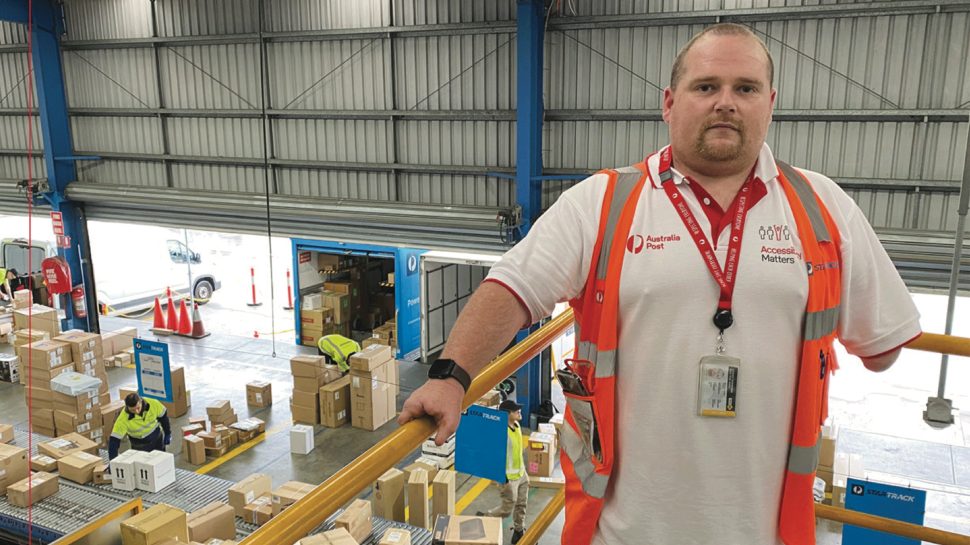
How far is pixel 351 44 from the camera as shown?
11422mm

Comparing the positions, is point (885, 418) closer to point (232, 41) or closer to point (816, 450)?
point (816, 450)

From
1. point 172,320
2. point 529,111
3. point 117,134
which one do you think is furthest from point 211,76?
point 529,111

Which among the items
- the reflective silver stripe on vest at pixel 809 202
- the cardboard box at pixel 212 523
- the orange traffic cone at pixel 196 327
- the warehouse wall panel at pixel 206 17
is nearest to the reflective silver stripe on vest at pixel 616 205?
the reflective silver stripe on vest at pixel 809 202

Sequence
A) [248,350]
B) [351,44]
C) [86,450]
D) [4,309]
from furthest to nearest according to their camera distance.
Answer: [4,309], [248,350], [351,44], [86,450]

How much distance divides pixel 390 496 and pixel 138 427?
390 cm

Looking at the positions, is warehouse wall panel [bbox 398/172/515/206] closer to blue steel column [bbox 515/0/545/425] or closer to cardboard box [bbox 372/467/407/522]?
blue steel column [bbox 515/0/545/425]

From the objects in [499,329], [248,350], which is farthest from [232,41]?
[499,329]

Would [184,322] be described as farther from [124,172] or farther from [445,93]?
[445,93]

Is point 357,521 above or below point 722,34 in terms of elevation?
below

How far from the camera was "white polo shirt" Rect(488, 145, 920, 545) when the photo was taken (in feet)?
5.08

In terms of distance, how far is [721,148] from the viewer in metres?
1.63

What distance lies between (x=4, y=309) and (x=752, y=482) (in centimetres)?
1996

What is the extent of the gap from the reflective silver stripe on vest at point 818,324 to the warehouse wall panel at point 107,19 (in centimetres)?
1445

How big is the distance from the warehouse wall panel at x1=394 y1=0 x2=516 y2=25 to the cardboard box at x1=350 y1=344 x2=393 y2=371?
546 cm
